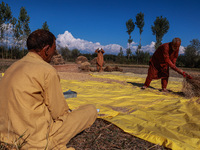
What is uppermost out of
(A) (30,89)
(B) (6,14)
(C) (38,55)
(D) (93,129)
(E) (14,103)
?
(B) (6,14)

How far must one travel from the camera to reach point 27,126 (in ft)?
4.02

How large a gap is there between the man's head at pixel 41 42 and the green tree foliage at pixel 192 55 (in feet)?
68.2

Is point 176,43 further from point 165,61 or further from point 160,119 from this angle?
point 160,119

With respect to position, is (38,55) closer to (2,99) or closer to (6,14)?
(2,99)

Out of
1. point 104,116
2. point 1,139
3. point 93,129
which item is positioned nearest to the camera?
point 1,139

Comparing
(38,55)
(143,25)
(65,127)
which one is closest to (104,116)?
(65,127)

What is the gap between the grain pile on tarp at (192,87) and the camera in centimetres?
373

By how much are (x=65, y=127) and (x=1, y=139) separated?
1.65ft

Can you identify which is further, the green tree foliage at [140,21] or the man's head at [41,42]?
the green tree foliage at [140,21]

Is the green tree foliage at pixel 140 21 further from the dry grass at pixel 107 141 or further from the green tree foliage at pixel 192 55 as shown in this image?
the dry grass at pixel 107 141

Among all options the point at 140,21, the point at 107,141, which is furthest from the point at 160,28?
the point at 107,141

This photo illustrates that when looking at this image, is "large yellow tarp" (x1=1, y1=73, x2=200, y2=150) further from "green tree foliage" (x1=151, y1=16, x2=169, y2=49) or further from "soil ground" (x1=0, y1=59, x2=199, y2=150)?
"green tree foliage" (x1=151, y1=16, x2=169, y2=49)

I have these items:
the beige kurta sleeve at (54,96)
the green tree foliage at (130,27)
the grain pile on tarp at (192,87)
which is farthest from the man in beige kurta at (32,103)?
the green tree foliage at (130,27)

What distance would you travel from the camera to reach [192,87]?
3828 millimetres
